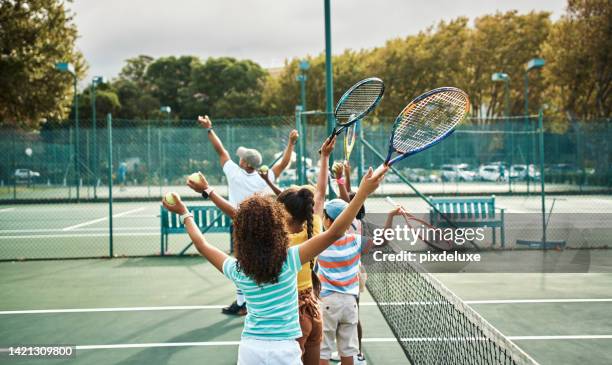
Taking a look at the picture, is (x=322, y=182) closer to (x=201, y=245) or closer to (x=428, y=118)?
(x=428, y=118)

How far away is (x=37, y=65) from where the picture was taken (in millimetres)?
23625

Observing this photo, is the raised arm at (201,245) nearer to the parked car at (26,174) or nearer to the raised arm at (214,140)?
the raised arm at (214,140)

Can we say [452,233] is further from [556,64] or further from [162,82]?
[162,82]

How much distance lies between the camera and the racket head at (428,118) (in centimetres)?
353

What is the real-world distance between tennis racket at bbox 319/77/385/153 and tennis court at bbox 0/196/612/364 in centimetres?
221

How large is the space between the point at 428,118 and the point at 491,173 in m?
19.8

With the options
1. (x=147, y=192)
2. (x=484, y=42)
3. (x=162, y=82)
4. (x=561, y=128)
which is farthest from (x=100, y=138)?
(x=162, y=82)

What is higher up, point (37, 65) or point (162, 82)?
point (162, 82)

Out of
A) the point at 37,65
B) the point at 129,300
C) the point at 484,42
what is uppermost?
the point at 484,42

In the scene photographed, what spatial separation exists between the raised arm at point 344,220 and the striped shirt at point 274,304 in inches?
2.7

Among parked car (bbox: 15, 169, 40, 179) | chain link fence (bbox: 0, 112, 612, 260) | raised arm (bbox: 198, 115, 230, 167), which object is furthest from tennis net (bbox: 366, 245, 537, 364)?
parked car (bbox: 15, 169, 40, 179)

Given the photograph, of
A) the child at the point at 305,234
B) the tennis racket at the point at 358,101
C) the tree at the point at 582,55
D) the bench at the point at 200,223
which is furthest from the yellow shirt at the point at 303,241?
the tree at the point at 582,55

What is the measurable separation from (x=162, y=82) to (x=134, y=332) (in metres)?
55.7

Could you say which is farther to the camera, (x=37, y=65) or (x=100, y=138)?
(x=37, y=65)
